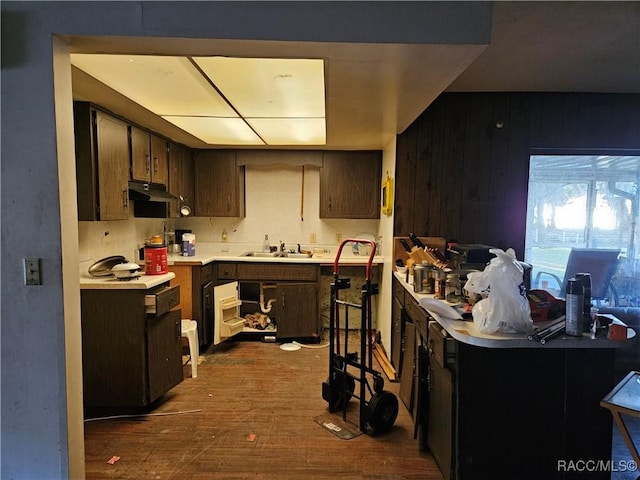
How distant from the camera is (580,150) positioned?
3.06 m

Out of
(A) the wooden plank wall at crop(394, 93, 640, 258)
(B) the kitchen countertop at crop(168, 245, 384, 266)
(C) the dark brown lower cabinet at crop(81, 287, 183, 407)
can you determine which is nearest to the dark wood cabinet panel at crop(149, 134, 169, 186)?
(B) the kitchen countertop at crop(168, 245, 384, 266)

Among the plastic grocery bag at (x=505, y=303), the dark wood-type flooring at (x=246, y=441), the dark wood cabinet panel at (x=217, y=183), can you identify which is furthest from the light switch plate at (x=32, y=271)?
the dark wood cabinet panel at (x=217, y=183)

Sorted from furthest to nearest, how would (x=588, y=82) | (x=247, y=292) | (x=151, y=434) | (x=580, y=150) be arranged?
1. (x=247, y=292)
2. (x=580, y=150)
3. (x=588, y=82)
4. (x=151, y=434)

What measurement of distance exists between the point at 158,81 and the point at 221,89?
0.35 meters

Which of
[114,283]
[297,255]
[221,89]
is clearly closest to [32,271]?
[114,283]

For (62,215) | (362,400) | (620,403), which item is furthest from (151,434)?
(620,403)

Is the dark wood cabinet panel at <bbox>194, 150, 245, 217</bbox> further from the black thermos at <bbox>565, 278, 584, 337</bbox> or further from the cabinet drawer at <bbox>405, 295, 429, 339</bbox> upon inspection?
the black thermos at <bbox>565, 278, 584, 337</bbox>

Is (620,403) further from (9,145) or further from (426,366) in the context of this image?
(9,145)

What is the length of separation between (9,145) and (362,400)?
225cm

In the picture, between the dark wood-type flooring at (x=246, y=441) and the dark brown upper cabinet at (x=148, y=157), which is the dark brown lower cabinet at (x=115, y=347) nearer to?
the dark wood-type flooring at (x=246, y=441)

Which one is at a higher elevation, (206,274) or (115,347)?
(206,274)

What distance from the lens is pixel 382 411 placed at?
234 centimetres

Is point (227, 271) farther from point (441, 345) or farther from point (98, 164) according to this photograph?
point (441, 345)

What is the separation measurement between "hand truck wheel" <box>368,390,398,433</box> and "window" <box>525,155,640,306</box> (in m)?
1.78
